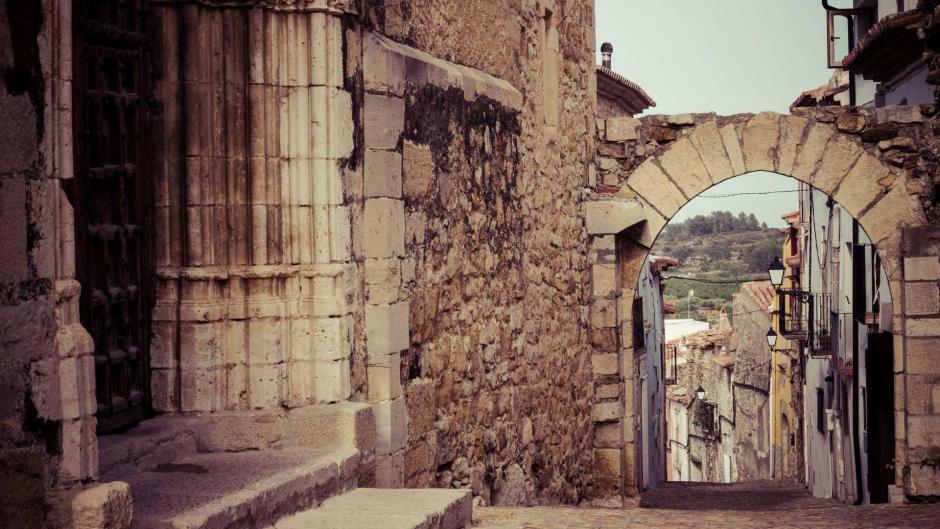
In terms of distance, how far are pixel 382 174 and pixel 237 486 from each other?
1837 mm

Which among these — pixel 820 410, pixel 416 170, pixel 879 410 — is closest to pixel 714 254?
pixel 820 410

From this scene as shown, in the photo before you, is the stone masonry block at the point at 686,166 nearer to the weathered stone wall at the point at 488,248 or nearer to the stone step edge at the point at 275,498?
the weathered stone wall at the point at 488,248

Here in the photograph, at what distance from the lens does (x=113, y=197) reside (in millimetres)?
4418

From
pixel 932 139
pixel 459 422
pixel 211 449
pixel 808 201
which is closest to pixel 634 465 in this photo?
pixel 932 139

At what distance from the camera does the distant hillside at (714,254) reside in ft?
215

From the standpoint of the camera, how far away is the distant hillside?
65562 mm

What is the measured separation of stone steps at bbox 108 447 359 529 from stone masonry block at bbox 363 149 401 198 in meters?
1.15

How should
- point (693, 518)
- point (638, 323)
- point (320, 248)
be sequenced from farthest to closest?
point (638, 323)
point (693, 518)
point (320, 248)

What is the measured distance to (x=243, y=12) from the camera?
4.75 meters

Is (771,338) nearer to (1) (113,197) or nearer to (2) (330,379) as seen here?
(2) (330,379)

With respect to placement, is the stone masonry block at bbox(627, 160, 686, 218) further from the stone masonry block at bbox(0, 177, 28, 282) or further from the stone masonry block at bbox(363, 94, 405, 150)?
the stone masonry block at bbox(0, 177, 28, 282)

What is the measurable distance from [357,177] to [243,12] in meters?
0.82

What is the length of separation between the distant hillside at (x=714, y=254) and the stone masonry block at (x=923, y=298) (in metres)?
45.5

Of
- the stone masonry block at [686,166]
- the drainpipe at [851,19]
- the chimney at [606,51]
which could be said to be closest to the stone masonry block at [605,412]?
the stone masonry block at [686,166]
